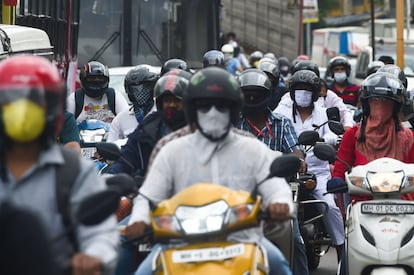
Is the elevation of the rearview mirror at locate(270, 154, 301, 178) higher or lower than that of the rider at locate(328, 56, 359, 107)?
higher

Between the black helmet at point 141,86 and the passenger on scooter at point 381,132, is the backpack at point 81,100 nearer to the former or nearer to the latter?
the black helmet at point 141,86

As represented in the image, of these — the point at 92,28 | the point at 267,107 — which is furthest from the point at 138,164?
the point at 92,28

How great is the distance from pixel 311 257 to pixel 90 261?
7.78 m

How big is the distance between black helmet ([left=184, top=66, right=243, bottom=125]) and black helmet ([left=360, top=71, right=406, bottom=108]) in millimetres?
2564

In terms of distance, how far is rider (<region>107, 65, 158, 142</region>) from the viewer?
1210 centimetres

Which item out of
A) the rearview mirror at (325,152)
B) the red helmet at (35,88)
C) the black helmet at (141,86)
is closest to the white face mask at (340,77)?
the black helmet at (141,86)

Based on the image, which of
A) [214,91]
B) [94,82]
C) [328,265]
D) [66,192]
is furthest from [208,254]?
[94,82]

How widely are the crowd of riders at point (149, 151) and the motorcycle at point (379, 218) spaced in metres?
0.62

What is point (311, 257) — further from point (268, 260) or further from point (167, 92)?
point (268, 260)

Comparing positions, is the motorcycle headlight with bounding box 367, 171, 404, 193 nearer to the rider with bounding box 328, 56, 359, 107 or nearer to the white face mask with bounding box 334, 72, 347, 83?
the rider with bounding box 328, 56, 359, 107

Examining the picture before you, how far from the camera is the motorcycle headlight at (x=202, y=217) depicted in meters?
6.63

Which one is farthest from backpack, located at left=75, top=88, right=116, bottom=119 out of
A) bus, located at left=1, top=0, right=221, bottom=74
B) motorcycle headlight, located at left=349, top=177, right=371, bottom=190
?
bus, located at left=1, top=0, right=221, bottom=74

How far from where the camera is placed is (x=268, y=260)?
7117 mm

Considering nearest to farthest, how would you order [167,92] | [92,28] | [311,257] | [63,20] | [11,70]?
[11,70]
[167,92]
[311,257]
[63,20]
[92,28]
